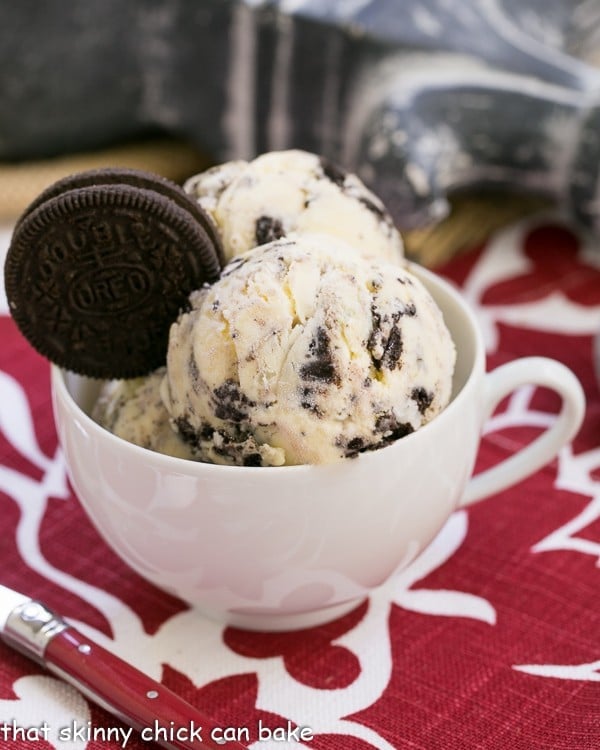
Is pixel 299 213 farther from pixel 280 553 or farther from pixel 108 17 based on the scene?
pixel 108 17

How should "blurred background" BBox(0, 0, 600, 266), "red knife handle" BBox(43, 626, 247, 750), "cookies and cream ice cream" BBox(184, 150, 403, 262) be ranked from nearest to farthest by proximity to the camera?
"red knife handle" BBox(43, 626, 247, 750) → "cookies and cream ice cream" BBox(184, 150, 403, 262) → "blurred background" BBox(0, 0, 600, 266)

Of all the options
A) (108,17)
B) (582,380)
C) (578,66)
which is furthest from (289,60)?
(582,380)

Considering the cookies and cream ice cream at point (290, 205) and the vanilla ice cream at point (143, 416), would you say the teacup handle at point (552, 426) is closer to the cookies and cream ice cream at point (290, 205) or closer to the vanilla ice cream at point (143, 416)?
the cookies and cream ice cream at point (290, 205)

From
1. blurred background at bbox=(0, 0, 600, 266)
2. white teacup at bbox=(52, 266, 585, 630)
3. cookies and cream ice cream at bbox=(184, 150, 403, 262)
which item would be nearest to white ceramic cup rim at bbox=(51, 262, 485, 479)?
white teacup at bbox=(52, 266, 585, 630)

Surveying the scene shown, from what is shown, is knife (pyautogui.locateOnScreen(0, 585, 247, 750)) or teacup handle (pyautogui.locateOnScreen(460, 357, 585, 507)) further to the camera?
teacup handle (pyautogui.locateOnScreen(460, 357, 585, 507))

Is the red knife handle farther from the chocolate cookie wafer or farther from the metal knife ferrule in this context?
the chocolate cookie wafer
